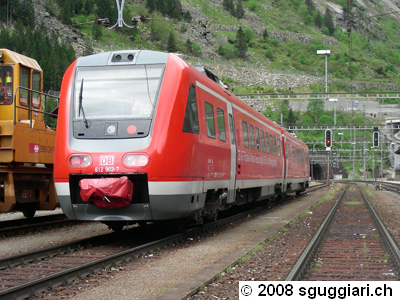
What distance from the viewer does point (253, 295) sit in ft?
19.2

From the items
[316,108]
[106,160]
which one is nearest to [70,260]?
[106,160]

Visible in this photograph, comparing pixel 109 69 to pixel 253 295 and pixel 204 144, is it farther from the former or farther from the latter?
pixel 253 295

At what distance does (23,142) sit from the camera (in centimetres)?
1258

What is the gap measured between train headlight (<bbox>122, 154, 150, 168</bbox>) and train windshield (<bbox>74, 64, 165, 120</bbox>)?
0.78 metres

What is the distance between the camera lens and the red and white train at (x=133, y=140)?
9.83 m

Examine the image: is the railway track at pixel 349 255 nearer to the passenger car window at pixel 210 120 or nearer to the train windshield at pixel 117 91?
the passenger car window at pixel 210 120

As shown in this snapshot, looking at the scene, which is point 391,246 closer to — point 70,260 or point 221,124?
point 221,124

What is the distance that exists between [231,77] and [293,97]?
387 ft

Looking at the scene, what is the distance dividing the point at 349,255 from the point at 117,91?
16.8 ft

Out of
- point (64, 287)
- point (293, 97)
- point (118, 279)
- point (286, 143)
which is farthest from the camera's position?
point (293, 97)

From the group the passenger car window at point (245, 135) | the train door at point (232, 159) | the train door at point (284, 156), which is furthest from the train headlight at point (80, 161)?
the train door at point (284, 156)

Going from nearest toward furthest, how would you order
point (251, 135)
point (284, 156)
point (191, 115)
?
point (191, 115) → point (251, 135) → point (284, 156)

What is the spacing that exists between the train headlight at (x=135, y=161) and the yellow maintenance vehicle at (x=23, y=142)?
11.4ft

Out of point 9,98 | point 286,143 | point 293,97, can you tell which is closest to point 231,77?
point 293,97
